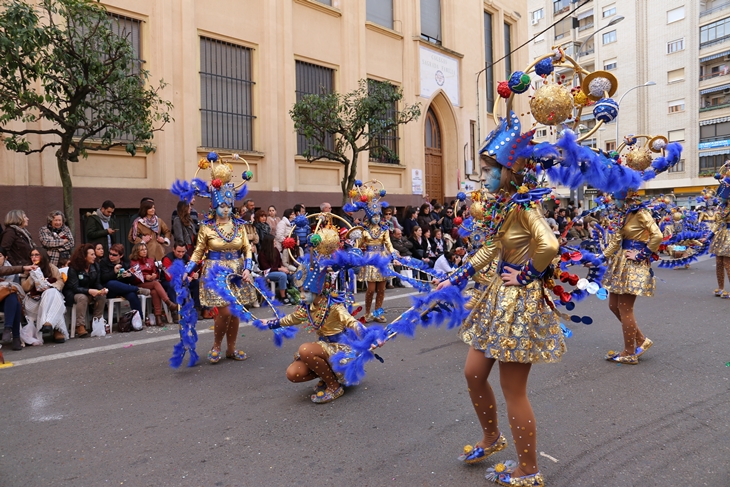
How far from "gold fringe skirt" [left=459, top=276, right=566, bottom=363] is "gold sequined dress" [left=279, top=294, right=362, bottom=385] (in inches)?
70.3

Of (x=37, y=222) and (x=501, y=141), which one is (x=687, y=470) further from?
(x=37, y=222)

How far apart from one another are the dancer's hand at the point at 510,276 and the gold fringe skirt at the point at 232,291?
3656 millimetres

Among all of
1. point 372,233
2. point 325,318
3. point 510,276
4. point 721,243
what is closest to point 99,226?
point 372,233

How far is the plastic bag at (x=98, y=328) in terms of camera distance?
7992 mm

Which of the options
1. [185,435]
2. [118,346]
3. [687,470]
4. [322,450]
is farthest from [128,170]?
[687,470]

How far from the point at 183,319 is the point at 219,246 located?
2.93 ft

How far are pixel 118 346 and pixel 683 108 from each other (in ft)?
147

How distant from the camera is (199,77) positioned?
13.4 meters

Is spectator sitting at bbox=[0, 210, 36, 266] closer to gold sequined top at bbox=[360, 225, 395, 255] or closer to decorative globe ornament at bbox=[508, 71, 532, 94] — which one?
A: gold sequined top at bbox=[360, 225, 395, 255]

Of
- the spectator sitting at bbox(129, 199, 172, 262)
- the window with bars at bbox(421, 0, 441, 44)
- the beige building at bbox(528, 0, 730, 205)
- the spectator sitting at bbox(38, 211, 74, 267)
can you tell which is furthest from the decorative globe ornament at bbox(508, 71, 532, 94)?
the beige building at bbox(528, 0, 730, 205)

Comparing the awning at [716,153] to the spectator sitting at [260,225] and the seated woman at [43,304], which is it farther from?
the seated woman at [43,304]

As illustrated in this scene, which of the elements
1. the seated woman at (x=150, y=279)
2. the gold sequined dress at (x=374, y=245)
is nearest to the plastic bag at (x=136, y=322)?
the seated woman at (x=150, y=279)

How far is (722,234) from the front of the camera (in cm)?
1012

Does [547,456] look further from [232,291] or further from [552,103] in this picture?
[232,291]
